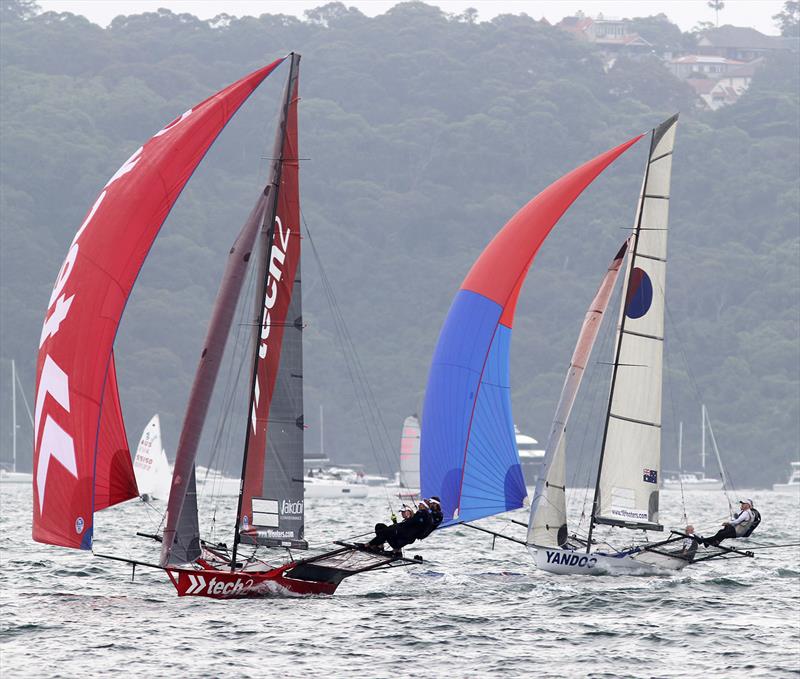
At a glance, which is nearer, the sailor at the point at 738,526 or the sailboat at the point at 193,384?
the sailboat at the point at 193,384

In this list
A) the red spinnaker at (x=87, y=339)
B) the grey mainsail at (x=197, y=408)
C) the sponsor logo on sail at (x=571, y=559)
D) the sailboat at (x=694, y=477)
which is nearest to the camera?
the red spinnaker at (x=87, y=339)

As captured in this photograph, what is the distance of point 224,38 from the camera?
135 m

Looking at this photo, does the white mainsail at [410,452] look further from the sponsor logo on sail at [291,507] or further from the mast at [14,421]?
the sponsor logo on sail at [291,507]

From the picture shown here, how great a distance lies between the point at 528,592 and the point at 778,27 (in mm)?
169365

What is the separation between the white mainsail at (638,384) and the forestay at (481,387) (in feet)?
4.30

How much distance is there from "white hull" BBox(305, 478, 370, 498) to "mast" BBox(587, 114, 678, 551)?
37.0 m

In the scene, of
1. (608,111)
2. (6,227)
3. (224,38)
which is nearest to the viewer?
(6,227)

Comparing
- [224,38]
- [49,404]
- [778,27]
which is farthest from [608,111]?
[49,404]

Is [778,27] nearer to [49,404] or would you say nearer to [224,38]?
[224,38]

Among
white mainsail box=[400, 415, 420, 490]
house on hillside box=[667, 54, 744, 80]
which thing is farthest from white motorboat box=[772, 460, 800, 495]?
house on hillside box=[667, 54, 744, 80]

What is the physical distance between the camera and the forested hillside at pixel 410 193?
90.6 metres

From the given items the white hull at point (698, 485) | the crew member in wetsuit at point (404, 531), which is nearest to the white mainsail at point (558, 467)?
the crew member in wetsuit at point (404, 531)

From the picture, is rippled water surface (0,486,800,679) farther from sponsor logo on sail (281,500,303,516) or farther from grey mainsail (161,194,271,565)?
sponsor logo on sail (281,500,303,516)

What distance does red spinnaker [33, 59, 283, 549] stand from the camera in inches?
580
